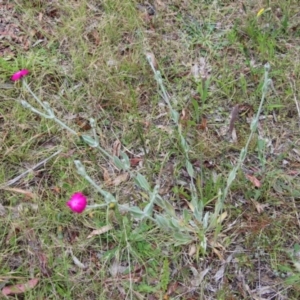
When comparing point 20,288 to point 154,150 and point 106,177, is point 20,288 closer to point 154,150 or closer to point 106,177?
point 106,177

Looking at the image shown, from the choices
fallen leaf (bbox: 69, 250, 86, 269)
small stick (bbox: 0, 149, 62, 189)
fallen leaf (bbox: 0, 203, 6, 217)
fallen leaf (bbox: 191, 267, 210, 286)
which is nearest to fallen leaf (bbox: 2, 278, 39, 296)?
fallen leaf (bbox: 69, 250, 86, 269)

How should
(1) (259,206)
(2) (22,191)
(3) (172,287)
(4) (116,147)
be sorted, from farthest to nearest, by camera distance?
(4) (116,147)
(2) (22,191)
(1) (259,206)
(3) (172,287)

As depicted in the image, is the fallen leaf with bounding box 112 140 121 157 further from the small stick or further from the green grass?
the small stick

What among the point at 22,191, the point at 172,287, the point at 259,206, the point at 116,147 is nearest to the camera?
the point at 172,287

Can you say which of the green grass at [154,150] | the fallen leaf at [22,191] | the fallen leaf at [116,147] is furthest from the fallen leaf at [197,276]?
the fallen leaf at [22,191]

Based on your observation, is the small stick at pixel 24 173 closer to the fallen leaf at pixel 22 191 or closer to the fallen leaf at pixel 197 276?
the fallen leaf at pixel 22 191

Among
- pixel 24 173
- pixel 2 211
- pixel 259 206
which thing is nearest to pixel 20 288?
pixel 2 211
